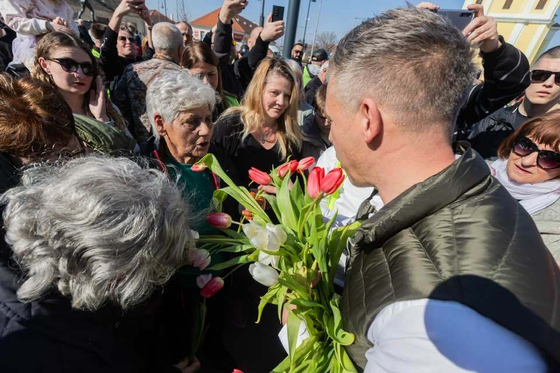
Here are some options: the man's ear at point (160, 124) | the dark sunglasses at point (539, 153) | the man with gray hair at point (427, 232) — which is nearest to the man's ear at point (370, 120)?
the man with gray hair at point (427, 232)

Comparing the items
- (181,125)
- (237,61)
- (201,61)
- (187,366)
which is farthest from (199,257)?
(237,61)

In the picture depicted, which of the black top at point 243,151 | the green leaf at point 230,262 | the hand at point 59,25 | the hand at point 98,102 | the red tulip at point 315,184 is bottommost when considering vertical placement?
the black top at point 243,151

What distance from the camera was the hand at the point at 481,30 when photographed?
1.64 meters

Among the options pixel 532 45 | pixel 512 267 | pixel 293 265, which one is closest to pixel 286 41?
pixel 293 265

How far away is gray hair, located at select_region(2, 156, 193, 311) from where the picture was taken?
846mm

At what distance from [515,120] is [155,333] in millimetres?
3207

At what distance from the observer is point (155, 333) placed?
1289 millimetres

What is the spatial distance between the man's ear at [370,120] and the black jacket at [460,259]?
0.22 m

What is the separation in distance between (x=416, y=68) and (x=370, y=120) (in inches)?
8.1

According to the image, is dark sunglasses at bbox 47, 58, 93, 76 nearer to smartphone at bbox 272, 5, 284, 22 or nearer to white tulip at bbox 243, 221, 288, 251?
white tulip at bbox 243, 221, 288, 251

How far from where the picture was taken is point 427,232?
2.63ft

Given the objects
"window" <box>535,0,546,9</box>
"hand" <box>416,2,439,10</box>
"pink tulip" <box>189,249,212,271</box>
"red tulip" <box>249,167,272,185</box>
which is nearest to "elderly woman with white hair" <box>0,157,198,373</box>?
"pink tulip" <box>189,249,212,271</box>

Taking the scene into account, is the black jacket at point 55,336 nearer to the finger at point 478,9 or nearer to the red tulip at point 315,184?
the red tulip at point 315,184

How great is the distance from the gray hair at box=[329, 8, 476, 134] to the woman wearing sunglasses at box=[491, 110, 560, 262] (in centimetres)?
127
